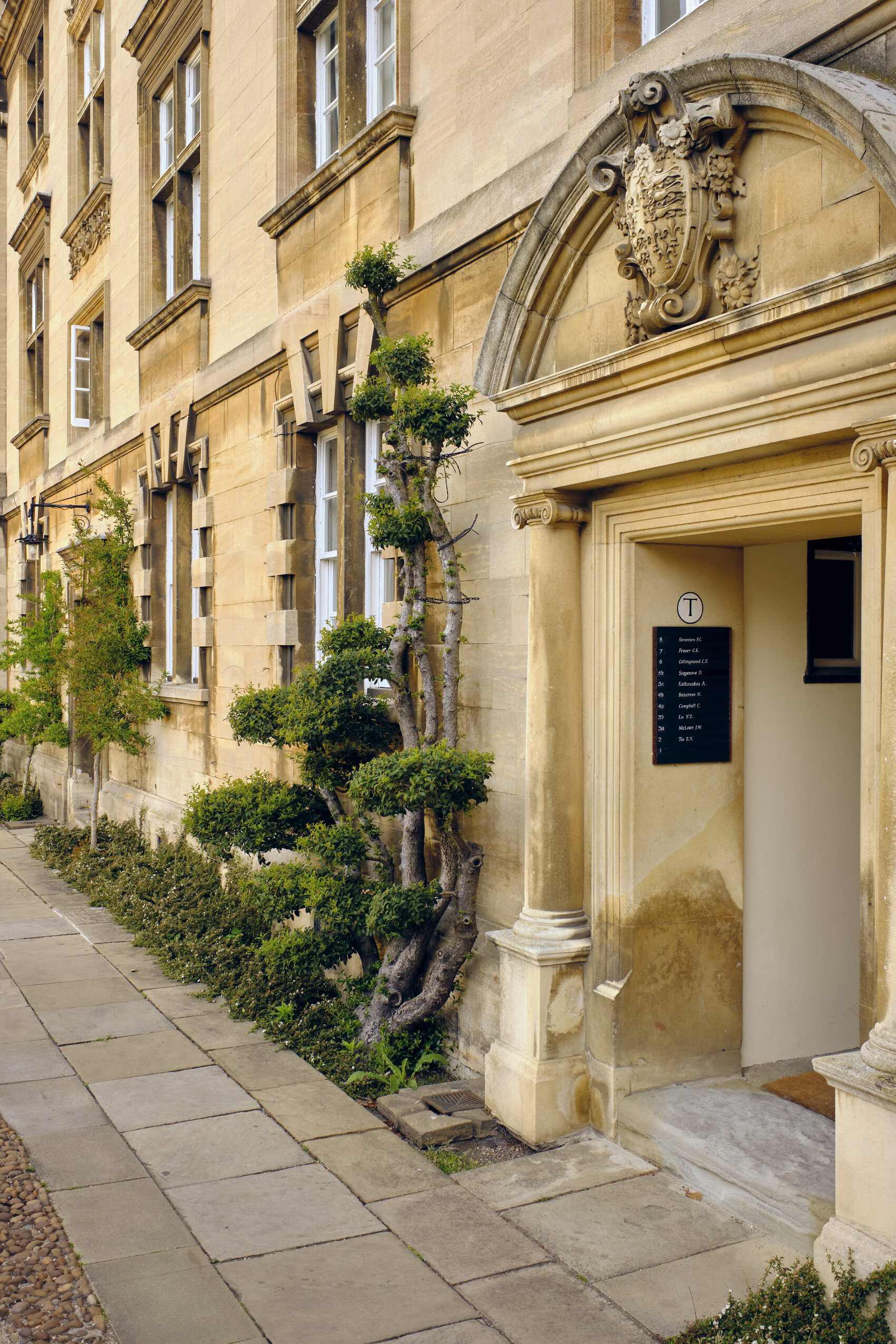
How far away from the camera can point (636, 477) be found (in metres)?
5.37

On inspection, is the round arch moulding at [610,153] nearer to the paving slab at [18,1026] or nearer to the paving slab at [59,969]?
the paving slab at [18,1026]

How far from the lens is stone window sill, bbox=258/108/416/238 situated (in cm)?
749

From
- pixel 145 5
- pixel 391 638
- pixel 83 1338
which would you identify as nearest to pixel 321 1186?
pixel 83 1338

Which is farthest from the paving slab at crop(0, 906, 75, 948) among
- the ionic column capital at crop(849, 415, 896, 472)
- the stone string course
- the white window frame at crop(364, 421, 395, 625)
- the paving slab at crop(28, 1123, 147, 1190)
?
the ionic column capital at crop(849, 415, 896, 472)

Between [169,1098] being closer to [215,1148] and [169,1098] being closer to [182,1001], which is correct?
[215,1148]

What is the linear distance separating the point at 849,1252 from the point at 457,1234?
A: 162 cm

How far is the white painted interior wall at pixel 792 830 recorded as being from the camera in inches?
232

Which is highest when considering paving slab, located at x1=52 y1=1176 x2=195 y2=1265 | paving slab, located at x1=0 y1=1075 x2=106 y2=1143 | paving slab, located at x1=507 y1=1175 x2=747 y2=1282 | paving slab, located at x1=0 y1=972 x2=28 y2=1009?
paving slab, located at x1=507 y1=1175 x2=747 y2=1282

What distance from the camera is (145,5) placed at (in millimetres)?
13352

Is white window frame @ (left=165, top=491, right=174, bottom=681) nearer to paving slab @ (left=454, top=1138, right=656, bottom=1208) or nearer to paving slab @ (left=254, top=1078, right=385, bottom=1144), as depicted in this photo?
paving slab @ (left=254, top=1078, right=385, bottom=1144)

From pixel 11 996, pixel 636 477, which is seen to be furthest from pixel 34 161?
pixel 636 477

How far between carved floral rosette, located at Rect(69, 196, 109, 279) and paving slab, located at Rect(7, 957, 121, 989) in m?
10.7

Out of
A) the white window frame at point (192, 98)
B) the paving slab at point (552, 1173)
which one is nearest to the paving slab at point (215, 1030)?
the paving slab at point (552, 1173)

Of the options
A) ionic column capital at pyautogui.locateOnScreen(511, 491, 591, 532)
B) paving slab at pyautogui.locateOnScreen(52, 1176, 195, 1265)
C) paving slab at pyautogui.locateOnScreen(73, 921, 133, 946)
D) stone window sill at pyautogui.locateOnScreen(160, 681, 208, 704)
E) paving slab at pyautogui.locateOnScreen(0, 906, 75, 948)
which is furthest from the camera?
stone window sill at pyautogui.locateOnScreen(160, 681, 208, 704)
